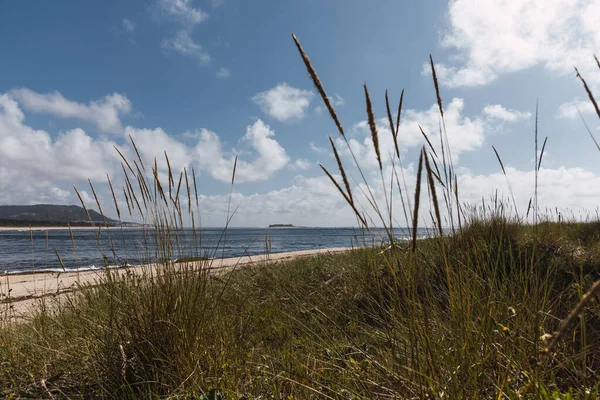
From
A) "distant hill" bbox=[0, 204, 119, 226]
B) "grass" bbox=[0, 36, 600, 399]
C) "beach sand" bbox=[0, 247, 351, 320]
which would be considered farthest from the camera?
"distant hill" bbox=[0, 204, 119, 226]

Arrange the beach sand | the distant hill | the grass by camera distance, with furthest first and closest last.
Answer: the distant hill
the beach sand
the grass

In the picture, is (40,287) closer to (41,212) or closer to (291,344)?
(291,344)

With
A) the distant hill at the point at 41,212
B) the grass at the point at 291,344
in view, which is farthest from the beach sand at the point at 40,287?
the distant hill at the point at 41,212

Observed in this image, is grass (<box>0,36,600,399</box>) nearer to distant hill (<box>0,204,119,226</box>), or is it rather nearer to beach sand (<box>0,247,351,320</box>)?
beach sand (<box>0,247,351,320</box>)

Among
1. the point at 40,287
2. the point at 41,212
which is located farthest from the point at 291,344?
the point at 41,212

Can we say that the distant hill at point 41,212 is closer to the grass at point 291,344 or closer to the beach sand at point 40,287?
the beach sand at point 40,287

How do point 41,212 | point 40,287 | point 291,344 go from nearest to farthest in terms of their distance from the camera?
point 291,344
point 40,287
point 41,212

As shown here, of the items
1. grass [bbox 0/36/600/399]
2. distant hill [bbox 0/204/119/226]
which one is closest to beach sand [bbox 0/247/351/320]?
grass [bbox 0/36/600/399]

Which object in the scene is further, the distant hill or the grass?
the distant hill

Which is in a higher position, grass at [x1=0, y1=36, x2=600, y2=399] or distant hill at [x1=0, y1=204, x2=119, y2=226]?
distant hill at [x1=0, y1=204, x2=119, y2=226]

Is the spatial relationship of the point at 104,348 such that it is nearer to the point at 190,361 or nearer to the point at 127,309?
the point at 127,309

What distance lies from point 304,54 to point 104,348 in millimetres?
2025

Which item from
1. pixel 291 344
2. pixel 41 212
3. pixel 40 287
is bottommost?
pixel 40 287

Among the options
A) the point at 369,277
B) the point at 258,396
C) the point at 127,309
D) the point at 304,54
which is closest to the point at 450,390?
the point at 258,396
